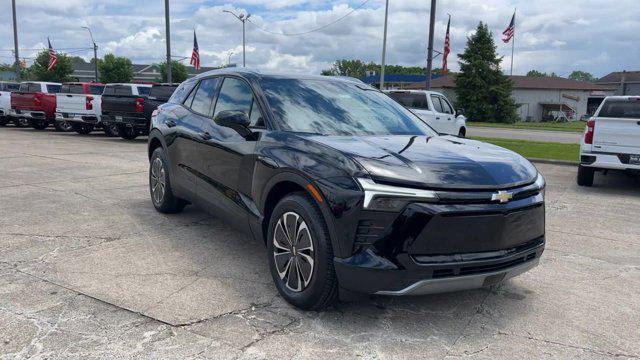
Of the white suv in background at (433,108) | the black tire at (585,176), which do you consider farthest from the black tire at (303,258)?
the white suv in background at (433,108)

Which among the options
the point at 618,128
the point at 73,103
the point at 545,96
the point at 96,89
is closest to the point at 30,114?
the point at 96,89

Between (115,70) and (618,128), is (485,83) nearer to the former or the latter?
(618,128)

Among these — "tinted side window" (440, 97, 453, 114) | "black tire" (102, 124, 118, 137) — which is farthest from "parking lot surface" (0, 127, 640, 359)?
"black tire" (102, 124, 118, 137)

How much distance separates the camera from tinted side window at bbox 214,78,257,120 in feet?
15.3

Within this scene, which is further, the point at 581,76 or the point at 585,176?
the point at 581,76

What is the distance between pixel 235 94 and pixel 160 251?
1.63 meters

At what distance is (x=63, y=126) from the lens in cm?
2000

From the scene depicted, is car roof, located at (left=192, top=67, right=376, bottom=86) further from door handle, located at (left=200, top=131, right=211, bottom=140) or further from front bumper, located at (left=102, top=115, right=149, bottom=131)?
front bumper, located at (left=102, top=115, right=149, bottom=131)

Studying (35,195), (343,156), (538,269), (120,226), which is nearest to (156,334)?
(343,156)

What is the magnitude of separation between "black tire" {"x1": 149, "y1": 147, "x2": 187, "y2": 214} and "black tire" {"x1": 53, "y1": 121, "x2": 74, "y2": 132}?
14.7 m

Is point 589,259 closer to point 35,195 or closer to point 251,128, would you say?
point 251,128

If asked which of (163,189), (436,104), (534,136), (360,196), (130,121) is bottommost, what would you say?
(534,136)

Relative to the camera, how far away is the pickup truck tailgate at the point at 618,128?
29.5 ft

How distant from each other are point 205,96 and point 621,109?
24.7 feet
